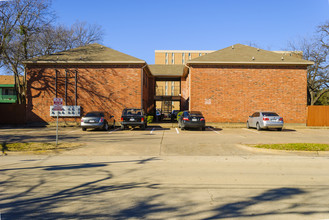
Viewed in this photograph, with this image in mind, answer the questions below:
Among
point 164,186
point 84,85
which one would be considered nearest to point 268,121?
point 164,186

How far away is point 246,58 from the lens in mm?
24547

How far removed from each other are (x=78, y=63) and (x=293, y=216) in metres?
23.1

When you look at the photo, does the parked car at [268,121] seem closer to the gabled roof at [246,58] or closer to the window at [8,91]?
the gabled roof at [246,58]

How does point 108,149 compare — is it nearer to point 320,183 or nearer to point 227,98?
point 320,183

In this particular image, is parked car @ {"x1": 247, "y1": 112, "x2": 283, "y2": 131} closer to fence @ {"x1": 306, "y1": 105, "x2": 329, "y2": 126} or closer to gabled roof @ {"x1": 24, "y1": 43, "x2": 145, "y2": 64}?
fence @ {"x1": 306, "y1": 105, "x2": 329, "y2": 126}

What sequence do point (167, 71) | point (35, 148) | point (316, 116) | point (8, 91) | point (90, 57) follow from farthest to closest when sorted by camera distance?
1. point (8, 91)
2. point (167, 71)
3. point (90, 57)
4. point (316, 116)
5. point (35, 148)

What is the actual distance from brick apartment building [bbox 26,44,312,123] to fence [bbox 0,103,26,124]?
117 cm

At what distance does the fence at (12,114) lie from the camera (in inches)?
955

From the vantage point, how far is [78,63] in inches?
939

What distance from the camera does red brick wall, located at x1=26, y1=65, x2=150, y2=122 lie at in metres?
23.9

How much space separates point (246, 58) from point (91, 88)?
1522 cm

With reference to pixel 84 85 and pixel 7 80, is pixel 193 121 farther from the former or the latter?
pixel 7 80

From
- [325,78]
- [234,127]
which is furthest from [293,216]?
[325,78]

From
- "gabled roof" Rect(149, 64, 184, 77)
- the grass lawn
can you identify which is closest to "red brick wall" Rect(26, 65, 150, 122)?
"gabled roof" Rect(149, 64, 184, 77)
